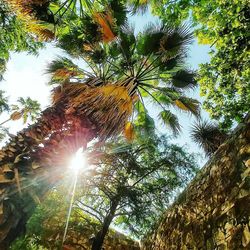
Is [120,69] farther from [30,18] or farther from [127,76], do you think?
[30,18]

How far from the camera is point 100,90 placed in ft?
17.4

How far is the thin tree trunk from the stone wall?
5469 millimetres

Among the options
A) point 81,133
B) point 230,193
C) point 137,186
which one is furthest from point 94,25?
point 137,186

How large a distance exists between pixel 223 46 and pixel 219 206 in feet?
21.9

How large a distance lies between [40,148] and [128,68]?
3800 mm

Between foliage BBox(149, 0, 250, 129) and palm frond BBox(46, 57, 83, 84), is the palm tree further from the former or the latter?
foliage BBox(149, 0, 250, 129)

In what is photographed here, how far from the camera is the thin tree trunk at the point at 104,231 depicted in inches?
408

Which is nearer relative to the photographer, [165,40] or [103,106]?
[103,106]

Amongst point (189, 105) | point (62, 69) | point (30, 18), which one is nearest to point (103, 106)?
point (30, 18)

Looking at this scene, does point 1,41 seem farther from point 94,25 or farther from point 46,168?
point 46,168

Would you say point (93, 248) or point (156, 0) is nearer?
point (156, 0)

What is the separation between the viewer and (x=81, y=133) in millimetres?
4910

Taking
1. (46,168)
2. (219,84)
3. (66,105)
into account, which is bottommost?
(46,168)

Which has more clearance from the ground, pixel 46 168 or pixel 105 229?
pixel 105 229
